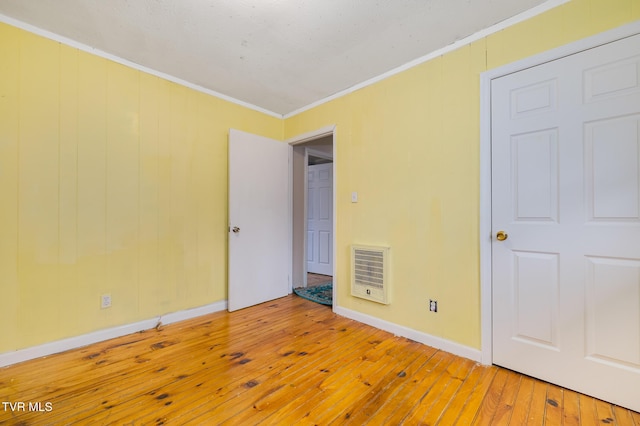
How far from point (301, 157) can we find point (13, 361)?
3316mm

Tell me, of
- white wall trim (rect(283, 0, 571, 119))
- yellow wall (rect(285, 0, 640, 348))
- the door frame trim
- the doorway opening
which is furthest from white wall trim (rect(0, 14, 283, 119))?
the door frame trim

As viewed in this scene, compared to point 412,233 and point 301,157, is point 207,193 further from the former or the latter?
point 412,233

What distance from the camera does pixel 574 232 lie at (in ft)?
5.34

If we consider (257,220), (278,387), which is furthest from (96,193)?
(278,387)

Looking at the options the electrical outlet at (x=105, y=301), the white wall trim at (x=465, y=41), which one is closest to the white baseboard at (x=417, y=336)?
the electrical outlet at (x=105, y=301)

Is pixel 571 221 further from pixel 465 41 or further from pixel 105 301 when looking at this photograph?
pixel 105 301

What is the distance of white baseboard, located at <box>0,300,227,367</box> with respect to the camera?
1923 millimetres

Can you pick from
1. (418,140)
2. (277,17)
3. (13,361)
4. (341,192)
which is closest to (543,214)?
(418,140)

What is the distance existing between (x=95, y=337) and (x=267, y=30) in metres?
2.83

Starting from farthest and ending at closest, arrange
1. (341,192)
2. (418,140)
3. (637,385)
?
(341,192)
(418,140)
(637,385)

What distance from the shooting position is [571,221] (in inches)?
64.5

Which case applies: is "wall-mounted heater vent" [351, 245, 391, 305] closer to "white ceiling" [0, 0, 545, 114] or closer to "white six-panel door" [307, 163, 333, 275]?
"white ceiling" [0, 0, 545, 114]

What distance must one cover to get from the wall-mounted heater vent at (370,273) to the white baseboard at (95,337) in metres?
1.61

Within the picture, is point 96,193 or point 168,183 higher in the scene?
point 168,183
